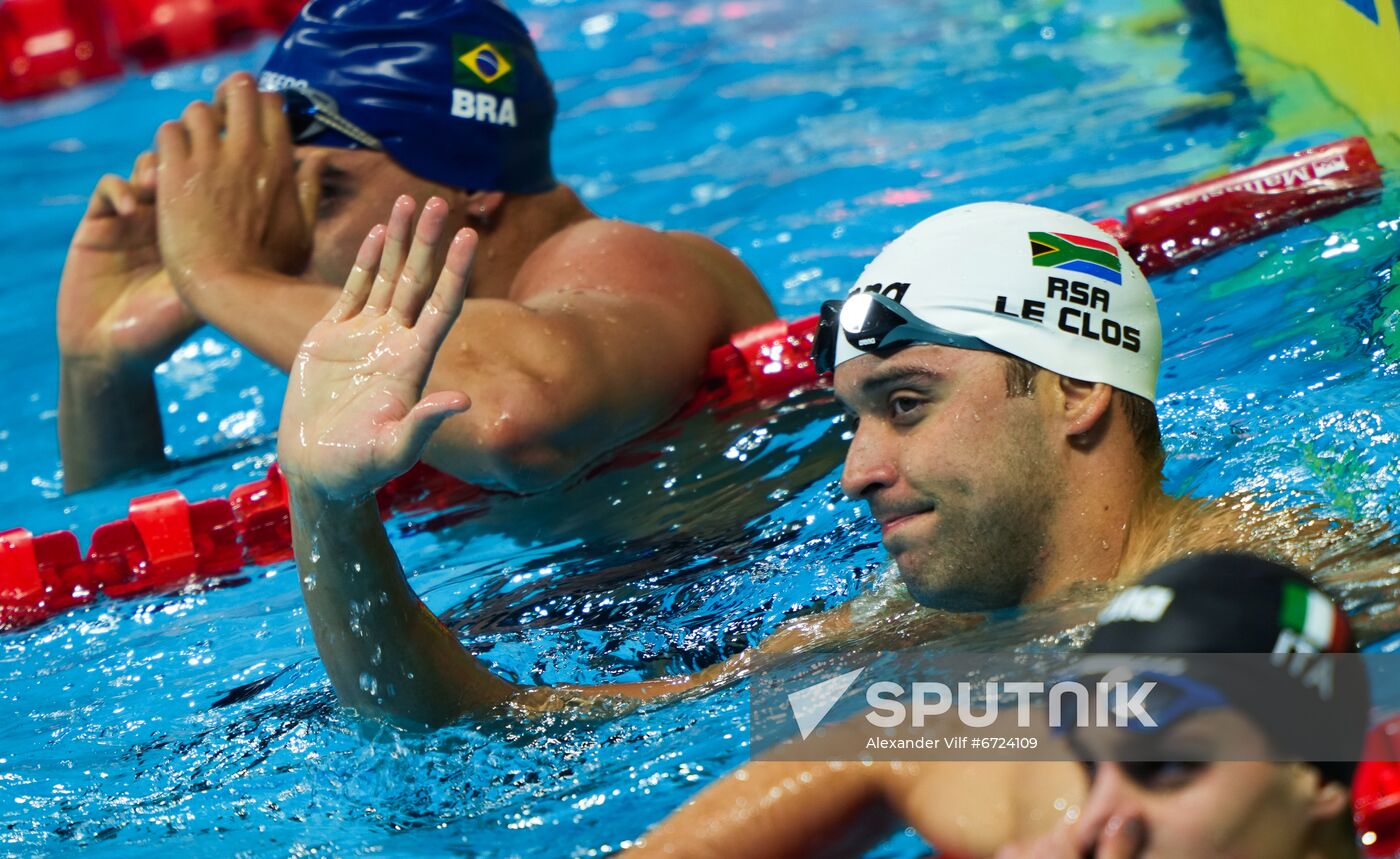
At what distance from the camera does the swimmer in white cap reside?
226 cm

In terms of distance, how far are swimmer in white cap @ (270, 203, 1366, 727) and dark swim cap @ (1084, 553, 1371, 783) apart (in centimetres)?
64

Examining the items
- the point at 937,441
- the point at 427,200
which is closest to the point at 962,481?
the point at 937,441

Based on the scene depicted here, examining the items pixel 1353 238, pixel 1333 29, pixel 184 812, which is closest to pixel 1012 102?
pixel 1333 29

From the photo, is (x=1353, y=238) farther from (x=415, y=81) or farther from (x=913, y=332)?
(x=415, y=81)

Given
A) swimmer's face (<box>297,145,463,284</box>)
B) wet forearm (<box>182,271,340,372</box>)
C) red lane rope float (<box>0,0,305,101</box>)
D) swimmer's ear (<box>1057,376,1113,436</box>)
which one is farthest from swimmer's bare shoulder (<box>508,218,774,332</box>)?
red lane rope float (<box>0,0,305,101</box>)

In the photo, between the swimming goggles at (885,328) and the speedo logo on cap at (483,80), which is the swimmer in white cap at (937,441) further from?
the speedo logo on cap at (483,80)

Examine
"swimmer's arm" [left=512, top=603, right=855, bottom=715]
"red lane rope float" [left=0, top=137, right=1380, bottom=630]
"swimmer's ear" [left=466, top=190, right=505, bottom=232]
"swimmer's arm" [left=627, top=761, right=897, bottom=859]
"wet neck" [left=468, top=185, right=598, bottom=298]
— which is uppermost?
"swimmer's ear" [left=466, top=190, right=505, bottom=232]

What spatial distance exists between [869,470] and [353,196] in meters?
1.81

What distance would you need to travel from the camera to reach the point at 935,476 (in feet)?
7.82

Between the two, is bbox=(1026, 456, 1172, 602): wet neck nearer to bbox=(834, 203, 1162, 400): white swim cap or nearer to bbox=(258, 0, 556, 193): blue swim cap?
bbox=(834, 203, 1162, 400): white swim cap

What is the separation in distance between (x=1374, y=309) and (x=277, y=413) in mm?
3168

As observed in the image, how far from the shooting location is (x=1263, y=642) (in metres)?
1.59

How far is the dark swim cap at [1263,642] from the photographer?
158 cm

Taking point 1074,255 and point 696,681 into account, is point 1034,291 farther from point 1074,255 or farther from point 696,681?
point 696,681
